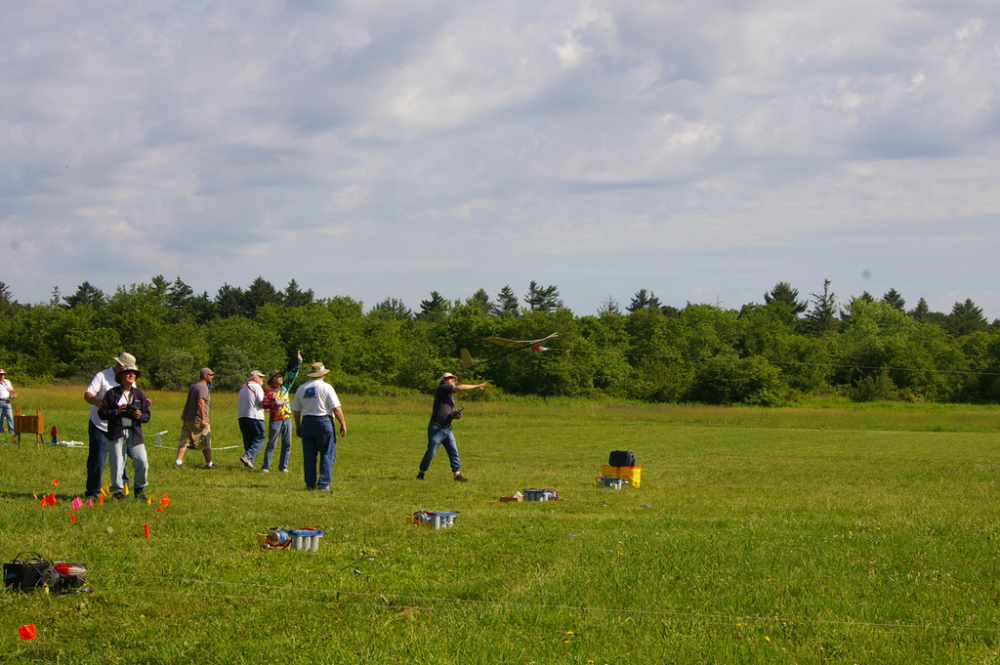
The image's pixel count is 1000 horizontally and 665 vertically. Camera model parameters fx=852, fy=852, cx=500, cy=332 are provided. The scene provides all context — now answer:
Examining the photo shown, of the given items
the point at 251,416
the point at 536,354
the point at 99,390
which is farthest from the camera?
the point at 536,354

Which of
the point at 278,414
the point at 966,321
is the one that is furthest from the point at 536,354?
the point at 966,321

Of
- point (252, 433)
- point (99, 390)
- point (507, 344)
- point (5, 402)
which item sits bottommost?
point (252, 433)

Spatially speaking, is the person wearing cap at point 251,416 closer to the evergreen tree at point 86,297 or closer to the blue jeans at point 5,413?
the blue jeans at point 5,413

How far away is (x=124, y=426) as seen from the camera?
1030 cm

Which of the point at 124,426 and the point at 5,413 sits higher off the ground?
the point at 124,426

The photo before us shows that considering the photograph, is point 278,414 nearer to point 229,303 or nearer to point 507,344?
point 507,344

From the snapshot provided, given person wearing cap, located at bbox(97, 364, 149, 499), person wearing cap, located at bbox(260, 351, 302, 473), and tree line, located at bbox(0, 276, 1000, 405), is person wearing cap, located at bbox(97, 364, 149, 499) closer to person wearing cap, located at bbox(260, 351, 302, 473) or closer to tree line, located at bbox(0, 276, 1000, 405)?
person wearing cap, located at bbox(260, 351, 302, 473)

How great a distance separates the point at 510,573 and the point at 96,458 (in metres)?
5.93

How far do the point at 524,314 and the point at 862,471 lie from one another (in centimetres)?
6576

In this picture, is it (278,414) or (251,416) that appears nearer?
(251,416)

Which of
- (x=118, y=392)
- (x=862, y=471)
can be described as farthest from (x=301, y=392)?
(x=862, y=471)

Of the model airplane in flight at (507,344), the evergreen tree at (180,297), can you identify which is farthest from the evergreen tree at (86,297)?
the model airplane in flight at (507,344)

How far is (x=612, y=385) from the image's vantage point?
75438mm

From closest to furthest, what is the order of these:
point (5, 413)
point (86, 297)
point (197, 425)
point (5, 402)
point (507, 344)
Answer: point (197, 425) → point (5, 402) → point (5, 413) → point (507, 344) → point (86, 297)
